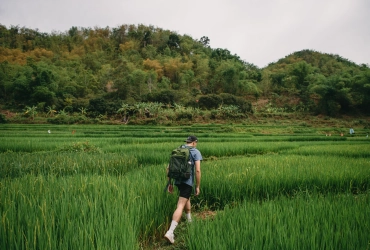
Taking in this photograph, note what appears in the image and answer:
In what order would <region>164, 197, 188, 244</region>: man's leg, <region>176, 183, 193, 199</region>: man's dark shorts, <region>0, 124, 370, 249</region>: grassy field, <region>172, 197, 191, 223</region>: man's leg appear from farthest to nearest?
<region>176, 183, 193, 199</region>: man's dark shorts, <region>172, 197, 191, 223</region>: man's leg, <region>164, 197, 188, 244</region>: man's leg, <region>0, 124, 370, 249</region>: grassy field

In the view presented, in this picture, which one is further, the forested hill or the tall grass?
the forested hill

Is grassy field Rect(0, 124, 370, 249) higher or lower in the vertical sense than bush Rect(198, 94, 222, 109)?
lower

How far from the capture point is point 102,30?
81.2 m

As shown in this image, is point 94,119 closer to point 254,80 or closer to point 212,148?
point 212,148

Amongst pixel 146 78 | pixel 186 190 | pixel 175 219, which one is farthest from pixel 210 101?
pixel 175 219

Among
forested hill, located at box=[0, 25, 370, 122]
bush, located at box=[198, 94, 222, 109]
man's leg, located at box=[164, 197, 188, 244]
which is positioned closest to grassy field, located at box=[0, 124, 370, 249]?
man's leg, located at box=[164, 197, 188, 244]

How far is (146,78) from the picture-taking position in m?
46.2

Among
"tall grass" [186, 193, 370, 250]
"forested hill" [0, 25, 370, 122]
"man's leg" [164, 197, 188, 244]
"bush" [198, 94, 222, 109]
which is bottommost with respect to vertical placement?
"man's leg" [164, 197, 188, 244]

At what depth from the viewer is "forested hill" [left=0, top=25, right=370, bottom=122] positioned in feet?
116

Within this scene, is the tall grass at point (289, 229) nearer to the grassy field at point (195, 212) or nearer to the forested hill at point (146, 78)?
the grassy field at point (195, 212)

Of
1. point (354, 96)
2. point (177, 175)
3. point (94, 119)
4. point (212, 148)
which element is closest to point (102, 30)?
point (94, 119)

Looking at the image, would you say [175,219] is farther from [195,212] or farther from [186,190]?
[195,212]

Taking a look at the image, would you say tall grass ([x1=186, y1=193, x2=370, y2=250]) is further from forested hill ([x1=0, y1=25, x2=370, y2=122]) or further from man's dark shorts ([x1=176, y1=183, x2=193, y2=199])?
forested hill ([x1=0, y1=25, x2=370, y2=122])

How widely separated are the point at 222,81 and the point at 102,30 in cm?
5551
